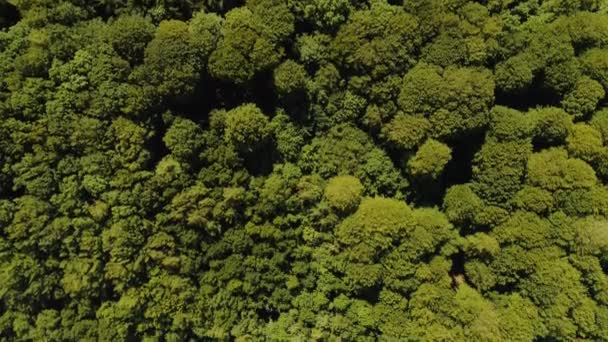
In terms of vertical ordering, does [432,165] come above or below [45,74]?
below

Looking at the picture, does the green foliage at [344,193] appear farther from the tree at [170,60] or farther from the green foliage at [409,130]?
the tree at [170,60]

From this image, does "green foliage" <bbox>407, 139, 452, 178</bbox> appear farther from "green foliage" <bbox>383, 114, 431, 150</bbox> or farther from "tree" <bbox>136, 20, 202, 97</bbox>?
"tree" <bbox>136, 20, 202, 97</bbox>

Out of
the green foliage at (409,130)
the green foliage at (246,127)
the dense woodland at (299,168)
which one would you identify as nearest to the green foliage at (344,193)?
the dense woodland at (299,168)

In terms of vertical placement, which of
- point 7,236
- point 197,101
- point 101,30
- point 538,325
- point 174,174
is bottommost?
point 538,325

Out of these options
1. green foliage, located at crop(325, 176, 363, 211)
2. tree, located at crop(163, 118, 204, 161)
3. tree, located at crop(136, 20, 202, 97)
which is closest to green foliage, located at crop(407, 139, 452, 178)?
green foliage, located at crop(325, 176, 363, 211)

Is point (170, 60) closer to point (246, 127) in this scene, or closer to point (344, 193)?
point (246, 127)

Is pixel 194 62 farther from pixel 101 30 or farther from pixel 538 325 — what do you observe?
pixel 538 325

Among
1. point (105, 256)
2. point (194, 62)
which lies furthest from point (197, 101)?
point (105, 256)

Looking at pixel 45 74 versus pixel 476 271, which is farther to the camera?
pixel 476 271
